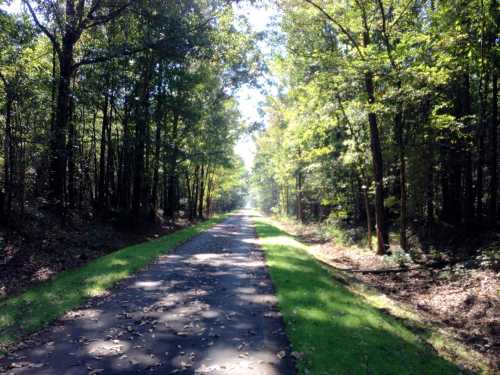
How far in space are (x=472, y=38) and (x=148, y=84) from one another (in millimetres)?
16742

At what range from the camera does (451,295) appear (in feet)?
35.4

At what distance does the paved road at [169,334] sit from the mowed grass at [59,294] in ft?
1.28

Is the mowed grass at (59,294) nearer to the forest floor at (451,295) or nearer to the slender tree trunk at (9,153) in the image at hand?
the slender tree trunk at (9,153)

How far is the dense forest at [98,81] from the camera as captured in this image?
1253 centimetres

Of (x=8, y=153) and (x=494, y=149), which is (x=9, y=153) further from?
(x=494, y=149)

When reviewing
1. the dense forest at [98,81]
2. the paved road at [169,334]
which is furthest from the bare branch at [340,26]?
the paved road at [169,334]

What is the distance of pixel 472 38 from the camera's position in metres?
13.1

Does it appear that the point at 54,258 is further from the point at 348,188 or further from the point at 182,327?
the point at 348,188

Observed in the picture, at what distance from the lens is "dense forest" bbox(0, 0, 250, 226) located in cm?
1253

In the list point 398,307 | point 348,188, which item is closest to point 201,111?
point 348,188

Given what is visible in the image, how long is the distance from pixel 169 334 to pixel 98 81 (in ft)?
55.2

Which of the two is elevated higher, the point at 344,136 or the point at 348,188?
the point at 344,136

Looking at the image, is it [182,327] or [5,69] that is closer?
[182,327]

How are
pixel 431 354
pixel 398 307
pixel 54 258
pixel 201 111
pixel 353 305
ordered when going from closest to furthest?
pixel 431 354, pixel 353 305, pixel 398 307, pixel 54 258, pixel 201 111
